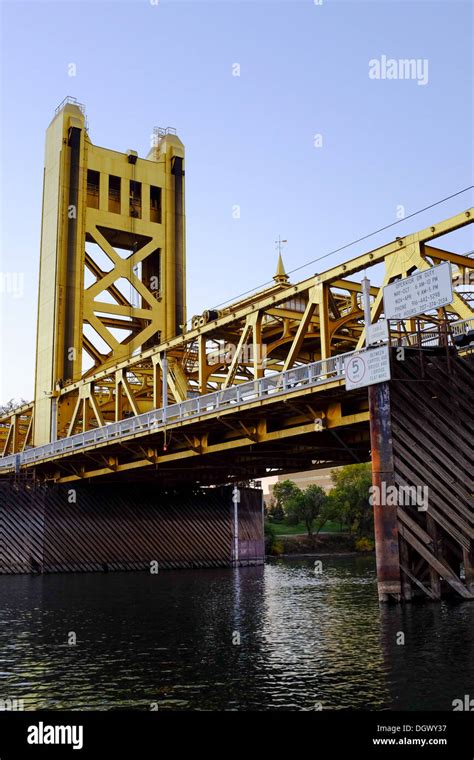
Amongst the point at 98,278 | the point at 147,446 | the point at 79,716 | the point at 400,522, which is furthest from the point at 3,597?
the point at 98,278

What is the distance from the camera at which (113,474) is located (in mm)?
53781

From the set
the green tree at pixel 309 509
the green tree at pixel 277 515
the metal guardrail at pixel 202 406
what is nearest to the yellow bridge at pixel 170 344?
the metal guardrail at pixel 202 406

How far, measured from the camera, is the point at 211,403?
37.3 metres

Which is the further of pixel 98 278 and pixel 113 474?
pixel 98 278

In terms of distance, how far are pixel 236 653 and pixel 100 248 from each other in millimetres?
55087

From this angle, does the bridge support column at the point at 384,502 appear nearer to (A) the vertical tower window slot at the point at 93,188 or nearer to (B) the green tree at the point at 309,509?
(A) the vertical tower window slot at the point at 93,188

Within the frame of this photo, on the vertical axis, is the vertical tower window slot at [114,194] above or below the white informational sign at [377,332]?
above

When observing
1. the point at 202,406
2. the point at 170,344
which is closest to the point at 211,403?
the point at 202,406

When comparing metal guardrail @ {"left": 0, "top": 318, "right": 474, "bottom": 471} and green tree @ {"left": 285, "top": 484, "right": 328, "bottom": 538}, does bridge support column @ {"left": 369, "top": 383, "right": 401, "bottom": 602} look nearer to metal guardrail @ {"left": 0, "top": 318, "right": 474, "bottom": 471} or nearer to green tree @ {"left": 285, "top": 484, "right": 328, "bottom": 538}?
metal guardrail @ {"left": 0, "top": 318, "right": 474, "bottom": 471}

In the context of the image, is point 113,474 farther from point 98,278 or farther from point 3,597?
point 98,278

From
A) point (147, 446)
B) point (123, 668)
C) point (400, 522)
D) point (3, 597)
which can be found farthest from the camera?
point (147, 446)

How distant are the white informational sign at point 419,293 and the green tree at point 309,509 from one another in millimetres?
80838

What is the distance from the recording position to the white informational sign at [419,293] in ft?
87.1

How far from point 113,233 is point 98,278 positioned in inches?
174
